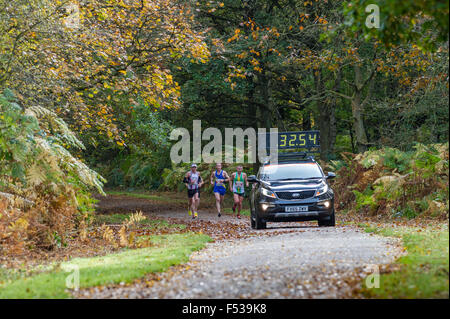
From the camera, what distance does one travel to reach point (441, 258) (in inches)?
343

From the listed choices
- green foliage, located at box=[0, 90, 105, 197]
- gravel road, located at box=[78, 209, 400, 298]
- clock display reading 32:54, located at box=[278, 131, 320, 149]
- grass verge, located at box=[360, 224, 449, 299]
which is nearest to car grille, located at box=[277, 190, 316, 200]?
gravel road, located at box=[78, 209, 400, 298]

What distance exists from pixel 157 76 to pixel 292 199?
226 inches

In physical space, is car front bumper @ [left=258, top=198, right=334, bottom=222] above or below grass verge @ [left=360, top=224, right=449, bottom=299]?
below

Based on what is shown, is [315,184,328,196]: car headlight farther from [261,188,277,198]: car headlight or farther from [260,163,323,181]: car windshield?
[261,188,277,198]: car headlight

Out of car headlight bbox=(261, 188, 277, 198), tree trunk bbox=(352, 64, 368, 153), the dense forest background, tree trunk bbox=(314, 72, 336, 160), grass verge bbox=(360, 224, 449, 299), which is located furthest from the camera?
tree trunk bbox=(314, 72, 336, 160)

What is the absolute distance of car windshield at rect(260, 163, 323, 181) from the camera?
677 inches

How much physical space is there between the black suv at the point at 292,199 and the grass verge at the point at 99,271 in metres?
3.95

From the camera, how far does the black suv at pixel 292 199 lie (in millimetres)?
16219

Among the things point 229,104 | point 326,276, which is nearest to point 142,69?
point 229,104

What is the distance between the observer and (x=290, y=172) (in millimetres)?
17391

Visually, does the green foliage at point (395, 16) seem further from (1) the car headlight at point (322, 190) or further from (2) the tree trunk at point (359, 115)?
(2) the tree trunk at point (359, 115)

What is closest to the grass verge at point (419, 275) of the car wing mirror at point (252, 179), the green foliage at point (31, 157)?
the car wing mirror at point (252, 179)

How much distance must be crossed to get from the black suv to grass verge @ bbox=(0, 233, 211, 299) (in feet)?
13.0
